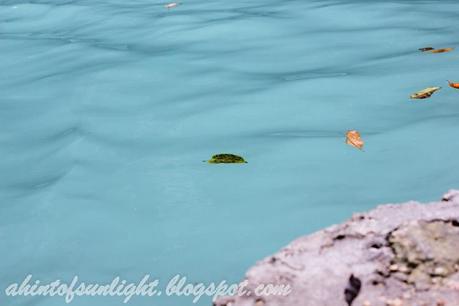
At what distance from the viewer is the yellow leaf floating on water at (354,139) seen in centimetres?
222

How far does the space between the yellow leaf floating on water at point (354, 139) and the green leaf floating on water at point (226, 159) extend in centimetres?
45

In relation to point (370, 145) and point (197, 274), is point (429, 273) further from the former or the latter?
point (370, 145)

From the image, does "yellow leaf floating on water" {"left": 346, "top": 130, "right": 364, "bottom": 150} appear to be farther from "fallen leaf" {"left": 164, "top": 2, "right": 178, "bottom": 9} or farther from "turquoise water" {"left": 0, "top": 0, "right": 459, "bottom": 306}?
"fallen leaf" {"left": 164, "top": 2, "right": 178, "bottom": 9}

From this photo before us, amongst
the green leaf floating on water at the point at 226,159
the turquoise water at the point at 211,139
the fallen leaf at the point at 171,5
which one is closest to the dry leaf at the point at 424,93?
the turquoise water at the point at 211,139

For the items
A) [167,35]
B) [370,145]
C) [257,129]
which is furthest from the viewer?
[167,35]

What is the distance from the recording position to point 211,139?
7.89 feet

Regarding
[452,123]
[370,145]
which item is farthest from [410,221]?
[452,123]

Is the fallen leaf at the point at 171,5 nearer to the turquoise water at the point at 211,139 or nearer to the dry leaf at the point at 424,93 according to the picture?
the turquoise water at the point at 211,139

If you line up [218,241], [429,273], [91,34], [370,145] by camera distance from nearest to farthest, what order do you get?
[429,273] → [218,241] → [370,145] → [91,34]

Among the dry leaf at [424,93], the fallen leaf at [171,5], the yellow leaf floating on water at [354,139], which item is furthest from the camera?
the fallen leaf at [171,5]

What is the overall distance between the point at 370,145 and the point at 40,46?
2995 mm

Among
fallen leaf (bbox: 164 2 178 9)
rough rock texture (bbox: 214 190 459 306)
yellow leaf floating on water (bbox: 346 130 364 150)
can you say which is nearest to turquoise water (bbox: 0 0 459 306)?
yellow leaf floating on water (bbox: 346 130 364 150)

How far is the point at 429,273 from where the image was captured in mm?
1282

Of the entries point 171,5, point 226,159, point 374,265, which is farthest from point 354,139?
point 171,5
